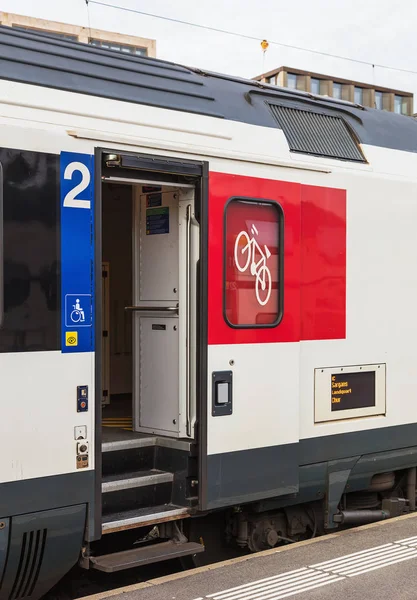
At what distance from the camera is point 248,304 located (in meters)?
5.53

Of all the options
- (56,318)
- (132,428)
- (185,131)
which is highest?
(185,131)

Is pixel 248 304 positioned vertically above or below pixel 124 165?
below

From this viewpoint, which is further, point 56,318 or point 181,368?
point 181,368

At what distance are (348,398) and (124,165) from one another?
2619 millimetres

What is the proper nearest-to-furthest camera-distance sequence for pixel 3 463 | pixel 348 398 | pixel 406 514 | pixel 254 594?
1. pixel 3 463
2. pixel 254 594
3. pixel 348 398
4. pixel 406 514

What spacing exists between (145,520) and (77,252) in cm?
175

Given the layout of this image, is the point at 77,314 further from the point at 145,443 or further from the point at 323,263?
the point at 323,263

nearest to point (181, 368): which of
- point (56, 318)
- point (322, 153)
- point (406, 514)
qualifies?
point (56, 318)

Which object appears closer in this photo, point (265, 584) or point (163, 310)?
point (265, 584)

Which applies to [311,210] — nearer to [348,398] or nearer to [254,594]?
[348,398]

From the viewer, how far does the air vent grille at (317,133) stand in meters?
5.99

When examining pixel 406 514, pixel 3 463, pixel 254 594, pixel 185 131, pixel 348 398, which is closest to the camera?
pixel 3 463

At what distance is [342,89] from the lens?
48.5 meters

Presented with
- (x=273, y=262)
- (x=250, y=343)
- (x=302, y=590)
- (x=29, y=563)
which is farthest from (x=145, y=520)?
(x=273, y=262)
